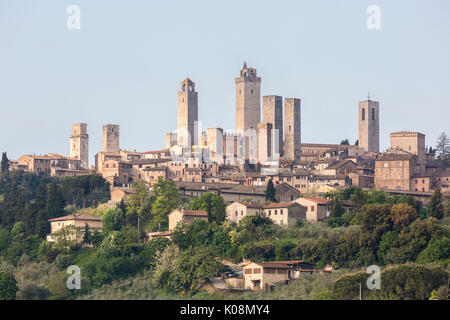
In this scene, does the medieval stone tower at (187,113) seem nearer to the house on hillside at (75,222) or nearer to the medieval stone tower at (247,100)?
the medieval stone tower at (247,100)

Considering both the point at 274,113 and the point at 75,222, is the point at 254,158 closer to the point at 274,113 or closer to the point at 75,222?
the point at 274,113

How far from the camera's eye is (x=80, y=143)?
101 m

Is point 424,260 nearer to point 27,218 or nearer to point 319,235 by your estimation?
point 319,235

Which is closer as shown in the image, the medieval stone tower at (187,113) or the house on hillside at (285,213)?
the house on hillside at (285,213)

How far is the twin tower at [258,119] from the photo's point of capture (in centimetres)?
8938

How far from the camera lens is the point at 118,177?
82.4 metres

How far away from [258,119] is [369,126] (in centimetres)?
888

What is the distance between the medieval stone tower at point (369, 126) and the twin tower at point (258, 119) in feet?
20.7

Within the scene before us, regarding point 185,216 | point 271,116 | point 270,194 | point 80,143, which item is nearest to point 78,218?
point 185,216

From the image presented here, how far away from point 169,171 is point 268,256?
23.7 metres

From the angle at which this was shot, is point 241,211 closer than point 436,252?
No

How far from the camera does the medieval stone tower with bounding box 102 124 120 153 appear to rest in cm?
9675

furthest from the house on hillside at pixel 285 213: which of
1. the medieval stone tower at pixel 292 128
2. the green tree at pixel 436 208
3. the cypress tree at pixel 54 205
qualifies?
the medieval stone tower at pixel 292 128

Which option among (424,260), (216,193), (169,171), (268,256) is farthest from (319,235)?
(169,171)
